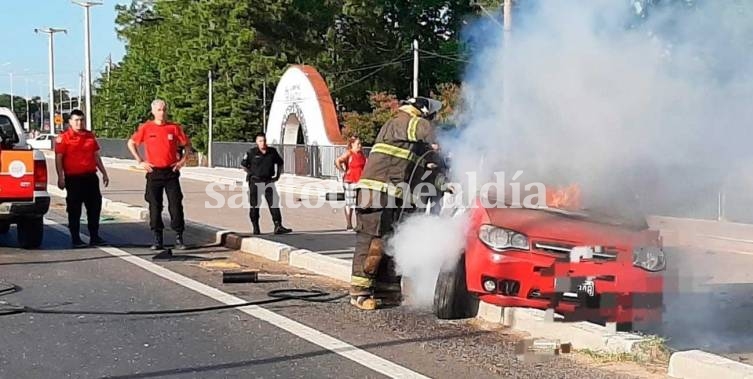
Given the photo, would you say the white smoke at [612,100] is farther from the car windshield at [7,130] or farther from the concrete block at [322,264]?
the car windshield at [7,130]

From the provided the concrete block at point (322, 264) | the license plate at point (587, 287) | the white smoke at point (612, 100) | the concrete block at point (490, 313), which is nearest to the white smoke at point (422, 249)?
the white smoke at point (612, 100)

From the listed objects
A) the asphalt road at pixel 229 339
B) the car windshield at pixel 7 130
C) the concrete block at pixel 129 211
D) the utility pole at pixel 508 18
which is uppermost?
the utility pole at pixel 508 18

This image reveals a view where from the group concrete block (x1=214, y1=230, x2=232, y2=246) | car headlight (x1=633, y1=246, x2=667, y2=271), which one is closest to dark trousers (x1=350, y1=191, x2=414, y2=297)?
car headlight (x1=633, y1=246, x2=667, y2=271)

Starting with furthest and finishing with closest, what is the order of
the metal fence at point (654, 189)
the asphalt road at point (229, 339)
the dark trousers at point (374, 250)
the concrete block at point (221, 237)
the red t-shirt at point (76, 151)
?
the concrete block at point (221, 237) < the red t-shirt at point (76, 151) < the metal fence at point (654, 189) < the dark trousers at point (374, 250) < the asphalt road at point (229, 339)

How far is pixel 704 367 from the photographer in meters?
5.86

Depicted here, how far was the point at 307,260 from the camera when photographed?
36.4 ft

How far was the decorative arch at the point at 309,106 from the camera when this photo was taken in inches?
1294

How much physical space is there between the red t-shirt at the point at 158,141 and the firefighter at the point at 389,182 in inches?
159

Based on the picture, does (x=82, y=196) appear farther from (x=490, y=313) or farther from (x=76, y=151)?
(x=490, y=313)

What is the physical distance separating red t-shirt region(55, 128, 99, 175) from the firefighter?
17.8 feet

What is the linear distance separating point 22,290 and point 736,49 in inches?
264

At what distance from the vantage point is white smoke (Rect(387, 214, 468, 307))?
8008 millimetres

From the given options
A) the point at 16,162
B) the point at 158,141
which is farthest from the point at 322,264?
the point at 16,162

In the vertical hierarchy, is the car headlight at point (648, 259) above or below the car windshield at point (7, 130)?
below
